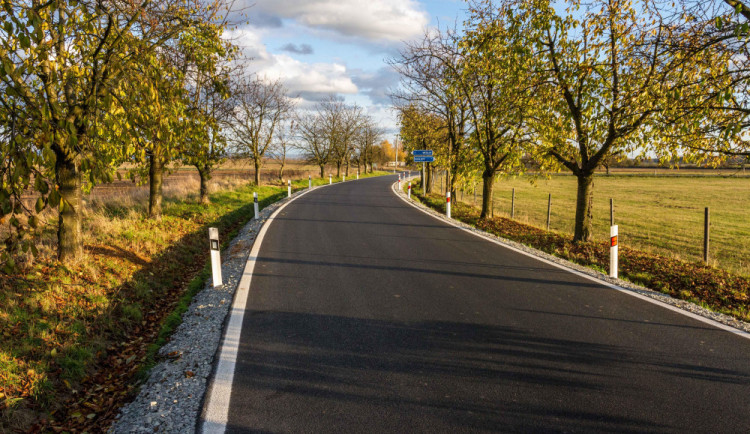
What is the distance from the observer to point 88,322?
5.59 metres

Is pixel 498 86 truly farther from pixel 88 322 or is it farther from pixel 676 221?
pixel 676 221

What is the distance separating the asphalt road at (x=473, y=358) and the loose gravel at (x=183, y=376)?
349 millimetres

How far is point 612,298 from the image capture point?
19.5 feet

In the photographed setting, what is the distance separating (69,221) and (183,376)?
5167 millimetres

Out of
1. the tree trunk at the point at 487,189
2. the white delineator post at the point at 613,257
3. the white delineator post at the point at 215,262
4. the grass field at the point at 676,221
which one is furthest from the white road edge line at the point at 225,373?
the tree trunk at the point at 487,189

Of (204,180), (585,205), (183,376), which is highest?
(204,180)

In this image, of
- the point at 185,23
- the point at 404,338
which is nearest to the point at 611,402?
the point at 404,338

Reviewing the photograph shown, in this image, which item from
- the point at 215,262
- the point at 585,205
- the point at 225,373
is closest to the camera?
the point at 225,373

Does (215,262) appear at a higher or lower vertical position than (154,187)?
lower

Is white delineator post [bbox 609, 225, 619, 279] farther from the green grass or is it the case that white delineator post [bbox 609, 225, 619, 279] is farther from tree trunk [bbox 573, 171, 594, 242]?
tree trunk [bbox 573, 171, 594, 242]

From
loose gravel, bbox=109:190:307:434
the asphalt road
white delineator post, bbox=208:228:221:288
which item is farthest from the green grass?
white delineator post, bbox=208:228:221:288

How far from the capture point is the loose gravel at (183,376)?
335 centimetres

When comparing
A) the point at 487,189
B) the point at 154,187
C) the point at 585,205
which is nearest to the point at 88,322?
the point at 154,187

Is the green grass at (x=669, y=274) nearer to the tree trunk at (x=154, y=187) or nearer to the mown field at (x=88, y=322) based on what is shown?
the mown field at (x=88, y=322)
